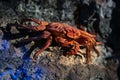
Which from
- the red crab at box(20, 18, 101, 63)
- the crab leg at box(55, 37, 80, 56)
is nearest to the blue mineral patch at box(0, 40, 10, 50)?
the red crab at box(20, 18, 101, 63)

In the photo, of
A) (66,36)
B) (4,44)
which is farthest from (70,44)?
(4,44)

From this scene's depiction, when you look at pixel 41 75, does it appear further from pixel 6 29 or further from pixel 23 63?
pixel 6 29

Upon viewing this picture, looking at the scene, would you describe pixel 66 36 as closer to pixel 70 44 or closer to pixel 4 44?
pixel 70 44

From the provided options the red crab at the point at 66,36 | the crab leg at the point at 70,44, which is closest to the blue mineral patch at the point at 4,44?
the red crab at the point at 66,36

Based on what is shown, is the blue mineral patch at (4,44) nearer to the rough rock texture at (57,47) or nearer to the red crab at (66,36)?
the rough rock texture at (57,47)

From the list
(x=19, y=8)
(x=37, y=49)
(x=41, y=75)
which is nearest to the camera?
(x=41, y=75)

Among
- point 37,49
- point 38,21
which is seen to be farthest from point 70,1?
point 37,49

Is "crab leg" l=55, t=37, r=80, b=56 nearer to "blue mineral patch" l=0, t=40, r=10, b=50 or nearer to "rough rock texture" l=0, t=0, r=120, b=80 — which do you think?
"rough rock texture" l=0, t=0, r=120, b=80

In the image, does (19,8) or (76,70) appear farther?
(19,8)
